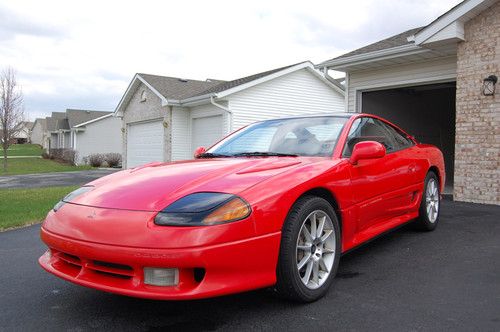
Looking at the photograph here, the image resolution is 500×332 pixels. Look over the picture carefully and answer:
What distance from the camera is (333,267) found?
10.6 feet

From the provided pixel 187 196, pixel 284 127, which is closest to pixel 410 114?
pixel 284 127

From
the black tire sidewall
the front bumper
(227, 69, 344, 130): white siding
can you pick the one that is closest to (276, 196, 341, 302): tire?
the front bumper

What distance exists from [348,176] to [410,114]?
1037cm

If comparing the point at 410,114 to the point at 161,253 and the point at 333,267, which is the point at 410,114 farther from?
the point at 161,253

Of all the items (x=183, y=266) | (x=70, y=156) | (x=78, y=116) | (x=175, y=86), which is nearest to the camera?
(x=183, y=266)

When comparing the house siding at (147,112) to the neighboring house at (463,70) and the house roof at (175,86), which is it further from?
the neighboring house at (463,70)

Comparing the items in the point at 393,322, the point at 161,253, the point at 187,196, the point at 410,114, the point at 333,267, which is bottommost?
the point at 393,322

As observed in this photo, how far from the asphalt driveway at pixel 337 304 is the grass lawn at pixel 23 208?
2.76 metres

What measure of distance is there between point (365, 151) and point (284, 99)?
14.5 meters

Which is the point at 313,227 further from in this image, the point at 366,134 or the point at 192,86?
the point at 192,86

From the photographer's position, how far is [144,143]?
68.6 feet

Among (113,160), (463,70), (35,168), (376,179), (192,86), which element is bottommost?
(35,168)

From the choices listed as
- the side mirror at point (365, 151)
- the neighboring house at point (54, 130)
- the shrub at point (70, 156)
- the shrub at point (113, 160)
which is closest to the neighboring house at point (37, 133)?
the neighboring house at point (54, 130)

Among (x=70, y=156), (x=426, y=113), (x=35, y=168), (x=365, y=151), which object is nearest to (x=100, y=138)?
(x=70, y=156)
